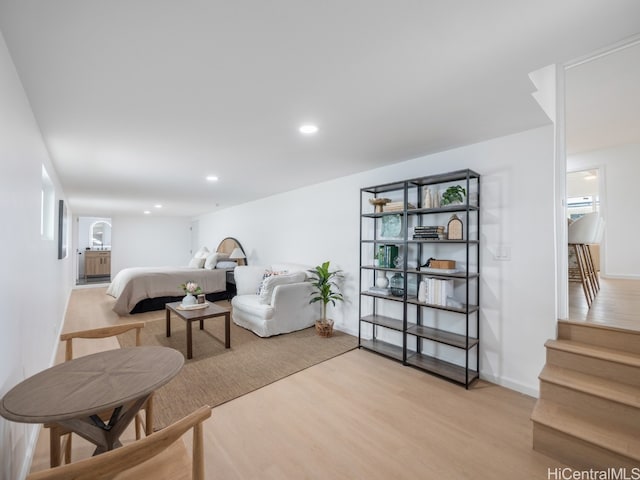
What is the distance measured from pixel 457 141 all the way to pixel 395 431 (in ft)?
8.39

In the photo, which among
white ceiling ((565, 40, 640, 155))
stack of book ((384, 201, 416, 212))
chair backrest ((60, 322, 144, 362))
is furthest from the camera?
stack of book ((384, 201, 416, 212))

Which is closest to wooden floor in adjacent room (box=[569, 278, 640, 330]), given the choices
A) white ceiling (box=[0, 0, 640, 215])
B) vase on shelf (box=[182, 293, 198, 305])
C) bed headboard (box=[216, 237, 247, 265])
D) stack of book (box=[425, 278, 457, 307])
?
stack of book (box=[425, 278, 457, 307])

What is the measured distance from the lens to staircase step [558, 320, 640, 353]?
1.89 meters

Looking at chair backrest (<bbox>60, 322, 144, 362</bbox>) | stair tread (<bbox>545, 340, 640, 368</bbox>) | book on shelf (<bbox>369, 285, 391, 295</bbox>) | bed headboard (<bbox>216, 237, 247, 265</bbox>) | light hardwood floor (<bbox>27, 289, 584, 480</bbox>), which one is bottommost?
light hardwood floor (<bbox>27, 289, 584, 480</bbox>)

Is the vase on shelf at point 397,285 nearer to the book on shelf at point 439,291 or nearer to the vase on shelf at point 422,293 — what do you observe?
the vase on shelf at point 422,293

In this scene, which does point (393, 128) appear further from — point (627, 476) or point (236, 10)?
point (627, 476)

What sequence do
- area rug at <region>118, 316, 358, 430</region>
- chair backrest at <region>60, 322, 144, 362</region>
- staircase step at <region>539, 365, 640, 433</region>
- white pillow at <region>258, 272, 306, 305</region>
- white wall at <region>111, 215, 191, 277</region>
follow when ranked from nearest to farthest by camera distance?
staircase step at <region>539, 365, 640, 433</region> < chair backrest at <region>60, 322, 144, 362</region> < area rug at <region>118, 316, 358, 430</region> < white pillow at <region>258, 272, 306, 305</region> < white wall at <region>111, 215, 191, 277</region>

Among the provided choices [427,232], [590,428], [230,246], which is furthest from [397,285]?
[230,246]

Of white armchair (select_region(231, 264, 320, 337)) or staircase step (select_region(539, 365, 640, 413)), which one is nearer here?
staircase step (select_region(539, 365, 640, 413))

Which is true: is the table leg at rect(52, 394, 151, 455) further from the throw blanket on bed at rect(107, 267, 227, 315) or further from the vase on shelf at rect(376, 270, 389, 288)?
the throw blanket on bed at rect(107, 267, 227, 315)

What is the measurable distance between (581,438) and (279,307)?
312cm

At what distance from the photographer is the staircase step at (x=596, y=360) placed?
1.77 meters

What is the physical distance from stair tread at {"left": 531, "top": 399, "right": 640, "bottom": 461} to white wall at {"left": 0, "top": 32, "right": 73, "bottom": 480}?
283cm

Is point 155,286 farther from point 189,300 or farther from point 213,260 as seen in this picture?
point 189,300
